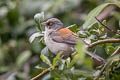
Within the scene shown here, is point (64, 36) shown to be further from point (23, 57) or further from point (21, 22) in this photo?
point (21, 22)

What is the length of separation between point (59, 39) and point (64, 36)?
0.31 ft

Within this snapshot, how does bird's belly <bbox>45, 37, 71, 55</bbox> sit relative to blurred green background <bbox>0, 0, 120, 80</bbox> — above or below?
below

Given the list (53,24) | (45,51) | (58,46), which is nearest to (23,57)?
(53,24)

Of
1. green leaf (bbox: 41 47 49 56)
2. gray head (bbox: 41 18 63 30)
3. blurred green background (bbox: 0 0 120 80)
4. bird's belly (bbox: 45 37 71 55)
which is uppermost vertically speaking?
blurred green background (bbox: 0 0 120 80)

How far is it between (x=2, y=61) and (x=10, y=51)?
0.31m

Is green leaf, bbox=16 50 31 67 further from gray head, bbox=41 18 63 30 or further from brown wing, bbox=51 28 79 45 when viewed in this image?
brown wing, bbox=51 28 79 45

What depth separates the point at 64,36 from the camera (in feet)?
15.2

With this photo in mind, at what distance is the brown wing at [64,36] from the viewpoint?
171 inches

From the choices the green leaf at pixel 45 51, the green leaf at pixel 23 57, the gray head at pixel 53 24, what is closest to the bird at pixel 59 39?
the gray head at pixel 53 24

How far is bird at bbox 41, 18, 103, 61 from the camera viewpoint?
4230 mm

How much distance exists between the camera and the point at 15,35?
23.3ft

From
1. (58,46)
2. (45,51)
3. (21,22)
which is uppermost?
(21,22)

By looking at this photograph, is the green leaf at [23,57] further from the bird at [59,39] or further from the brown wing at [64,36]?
the brown wing at [64,36]

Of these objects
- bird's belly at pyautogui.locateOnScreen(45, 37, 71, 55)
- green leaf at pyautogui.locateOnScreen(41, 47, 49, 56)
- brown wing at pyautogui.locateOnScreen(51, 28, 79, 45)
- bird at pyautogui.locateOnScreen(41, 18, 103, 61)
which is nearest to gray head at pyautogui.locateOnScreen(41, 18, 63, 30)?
bird at pyautogui.locateOnScreen(41, 18, 103, 61)
